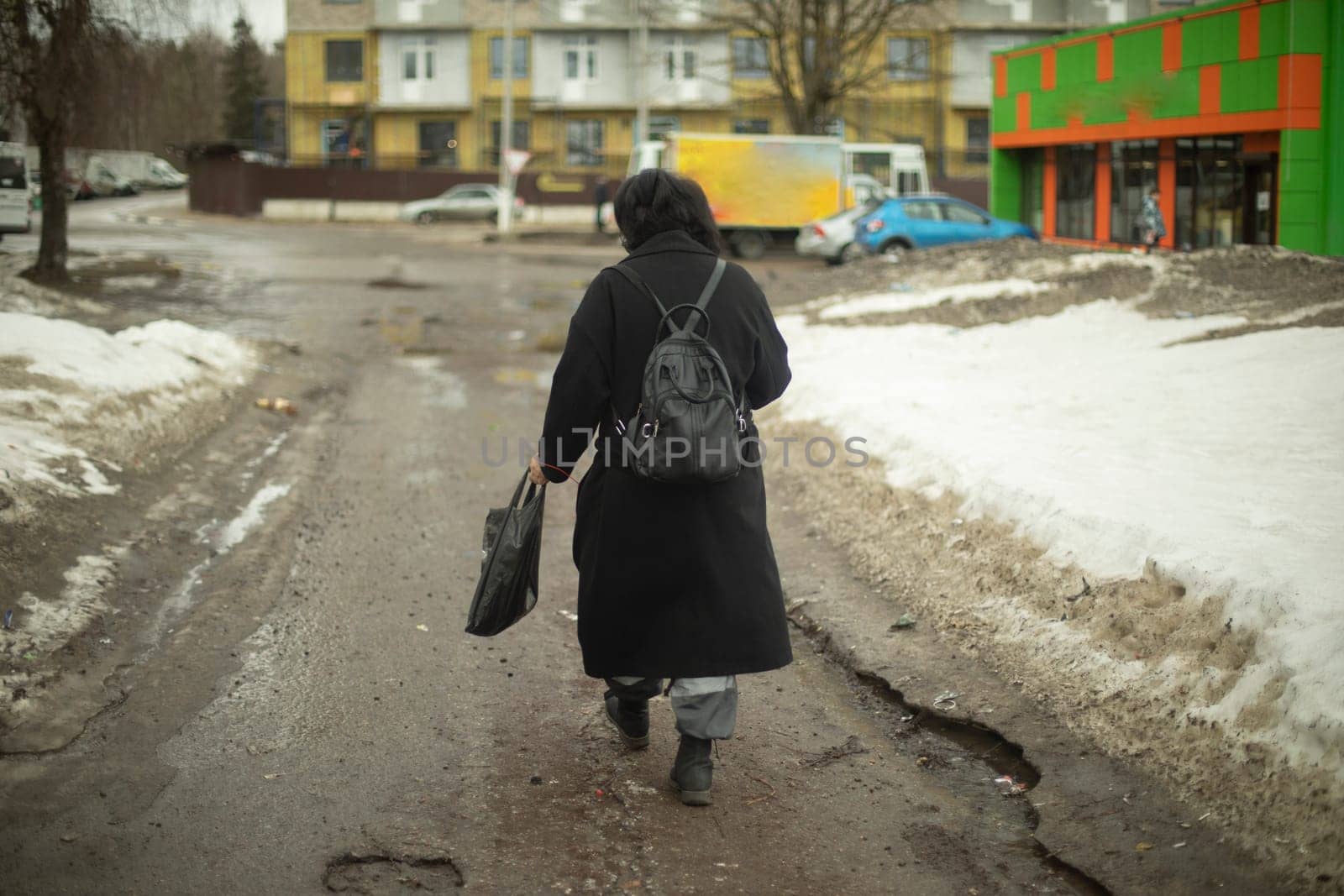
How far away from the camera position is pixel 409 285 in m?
22.0

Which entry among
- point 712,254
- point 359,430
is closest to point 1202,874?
point 712,254

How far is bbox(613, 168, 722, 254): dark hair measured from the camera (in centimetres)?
405

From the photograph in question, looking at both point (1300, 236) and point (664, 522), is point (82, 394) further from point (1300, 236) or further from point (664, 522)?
point (1300, 236)

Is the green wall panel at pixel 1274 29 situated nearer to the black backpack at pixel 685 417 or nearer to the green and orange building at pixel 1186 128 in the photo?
the green and orange building at pixel 1186 128

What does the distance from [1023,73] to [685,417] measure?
27.2 meters

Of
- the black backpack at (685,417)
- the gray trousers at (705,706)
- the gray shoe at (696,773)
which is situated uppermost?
the black backpack at (685,417)

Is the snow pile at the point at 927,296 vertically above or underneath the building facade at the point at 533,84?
underneath

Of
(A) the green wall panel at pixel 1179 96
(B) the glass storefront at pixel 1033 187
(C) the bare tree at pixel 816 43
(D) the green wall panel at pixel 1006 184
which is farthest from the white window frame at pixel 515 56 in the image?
(A) the green wall panel at pixel 1179 96

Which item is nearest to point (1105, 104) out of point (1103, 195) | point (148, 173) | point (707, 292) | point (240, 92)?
point (1103, 195)

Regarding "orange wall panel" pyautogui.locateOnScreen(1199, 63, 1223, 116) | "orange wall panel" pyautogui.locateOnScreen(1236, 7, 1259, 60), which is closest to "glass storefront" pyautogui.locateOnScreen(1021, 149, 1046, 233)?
"orange wall panel" pyautogui.locateOnScreen(1199, 63, 1223, 116)

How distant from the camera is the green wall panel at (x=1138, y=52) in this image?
23344mm

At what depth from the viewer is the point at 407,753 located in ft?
14.3

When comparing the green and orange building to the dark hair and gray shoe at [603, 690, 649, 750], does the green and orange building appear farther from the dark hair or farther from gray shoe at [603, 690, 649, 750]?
gray shoe at [603, 690, 649, 750]

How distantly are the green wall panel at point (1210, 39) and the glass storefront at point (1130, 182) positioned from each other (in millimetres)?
2634
